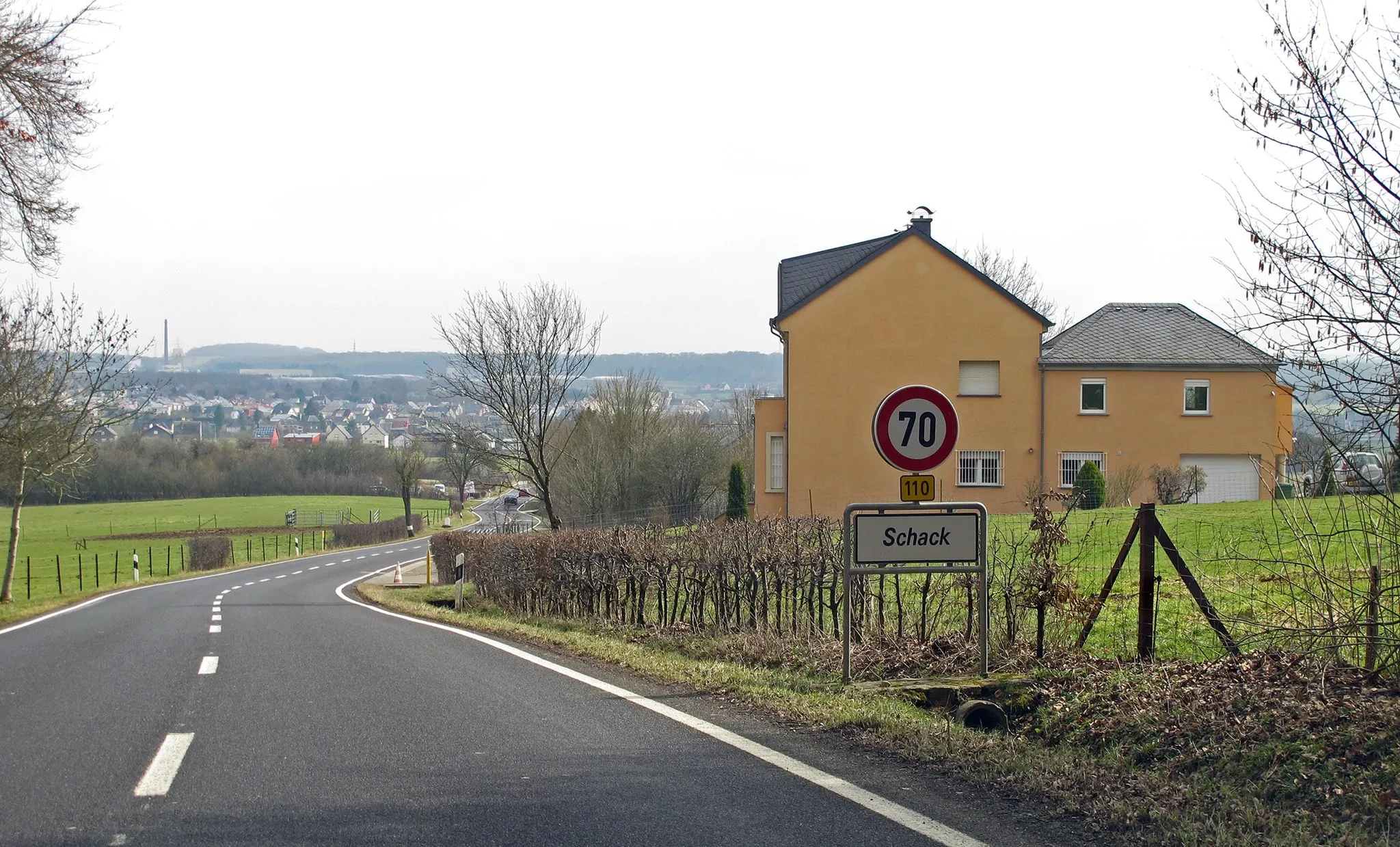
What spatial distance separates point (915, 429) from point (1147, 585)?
6.34ft

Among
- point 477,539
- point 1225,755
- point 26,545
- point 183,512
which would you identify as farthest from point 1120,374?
point 183,512

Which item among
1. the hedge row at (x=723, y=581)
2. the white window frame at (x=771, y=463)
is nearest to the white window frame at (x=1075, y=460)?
the white window frame at (x=771, y=463)

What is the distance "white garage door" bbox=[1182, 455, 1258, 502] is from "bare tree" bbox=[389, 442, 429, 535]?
195 ft

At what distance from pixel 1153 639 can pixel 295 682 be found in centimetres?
677

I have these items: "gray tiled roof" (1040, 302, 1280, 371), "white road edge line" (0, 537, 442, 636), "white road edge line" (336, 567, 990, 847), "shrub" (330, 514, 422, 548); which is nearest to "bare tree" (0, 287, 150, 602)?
"white road edge line" (0, 537, 442, 636)

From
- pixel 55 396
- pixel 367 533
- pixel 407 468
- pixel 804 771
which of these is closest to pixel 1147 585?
pixel 804 771

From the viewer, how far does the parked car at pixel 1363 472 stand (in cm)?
604

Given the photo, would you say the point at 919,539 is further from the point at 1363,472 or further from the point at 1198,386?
the point at 1198,386

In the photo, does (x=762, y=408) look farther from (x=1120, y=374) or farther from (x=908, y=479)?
(x=908, y=479)

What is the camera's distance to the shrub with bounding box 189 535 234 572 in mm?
54812

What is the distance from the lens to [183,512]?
8712cm

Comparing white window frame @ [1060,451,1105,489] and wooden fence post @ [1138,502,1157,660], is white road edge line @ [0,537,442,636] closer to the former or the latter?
wooden fence post @ [1138,502,1157,660]

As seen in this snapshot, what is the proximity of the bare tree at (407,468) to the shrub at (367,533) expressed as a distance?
0.95 meters

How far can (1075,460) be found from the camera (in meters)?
35.8
